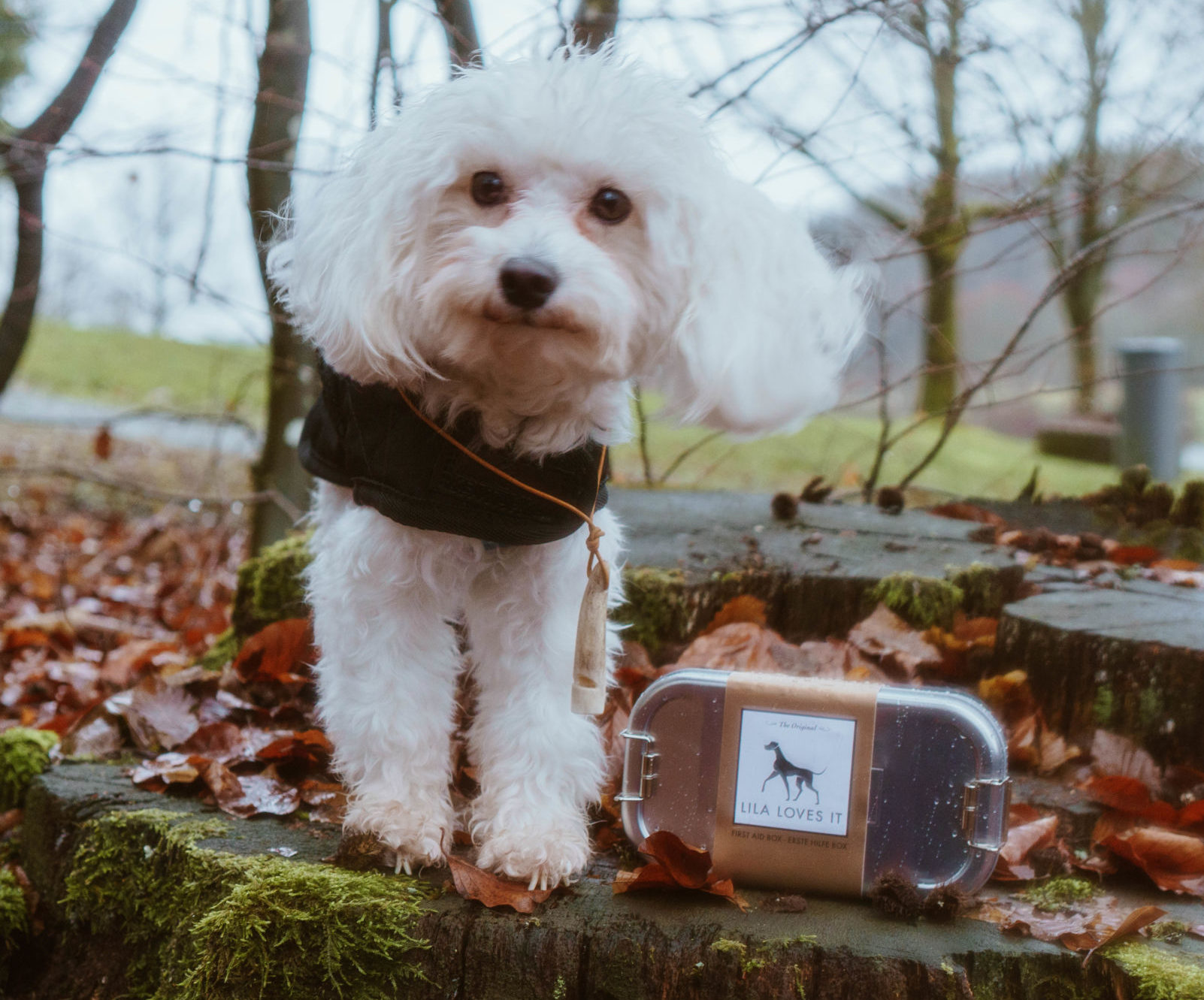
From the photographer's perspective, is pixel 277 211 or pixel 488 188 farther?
pixel 277 211

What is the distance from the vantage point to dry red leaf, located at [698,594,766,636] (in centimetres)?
282

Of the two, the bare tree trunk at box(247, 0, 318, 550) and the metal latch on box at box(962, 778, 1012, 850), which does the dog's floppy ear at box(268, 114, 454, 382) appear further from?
the bare tree trunk at box(247, 0, 318, 550)

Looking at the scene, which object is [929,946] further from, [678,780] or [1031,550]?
[1031,550]

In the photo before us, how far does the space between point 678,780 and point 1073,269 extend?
2.51 m

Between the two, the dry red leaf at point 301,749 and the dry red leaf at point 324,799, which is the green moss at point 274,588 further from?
the dry red leaf at point 324,799

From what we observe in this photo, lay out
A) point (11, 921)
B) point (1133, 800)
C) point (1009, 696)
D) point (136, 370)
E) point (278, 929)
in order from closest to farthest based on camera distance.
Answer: point (278, 929) < point (1133, 800) < point (11, 921) < point (1009, 696) < point (136, 370)

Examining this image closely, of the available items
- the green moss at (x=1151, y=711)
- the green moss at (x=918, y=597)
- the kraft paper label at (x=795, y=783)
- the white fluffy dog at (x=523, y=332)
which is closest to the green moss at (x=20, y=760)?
the white fluffy dog at (x=523, y=332)

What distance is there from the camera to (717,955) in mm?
1597

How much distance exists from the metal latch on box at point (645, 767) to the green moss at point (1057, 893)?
72cm

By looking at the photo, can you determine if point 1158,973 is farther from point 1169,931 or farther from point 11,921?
point 11,921

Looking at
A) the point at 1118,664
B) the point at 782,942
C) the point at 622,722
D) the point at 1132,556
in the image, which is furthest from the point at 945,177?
the point at 782,942

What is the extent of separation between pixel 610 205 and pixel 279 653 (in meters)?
1.68

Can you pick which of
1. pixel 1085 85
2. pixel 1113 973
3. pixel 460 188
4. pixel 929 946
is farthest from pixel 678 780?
pixel 1085 85

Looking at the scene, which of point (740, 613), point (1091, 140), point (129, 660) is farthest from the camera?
point (1091, 140)
